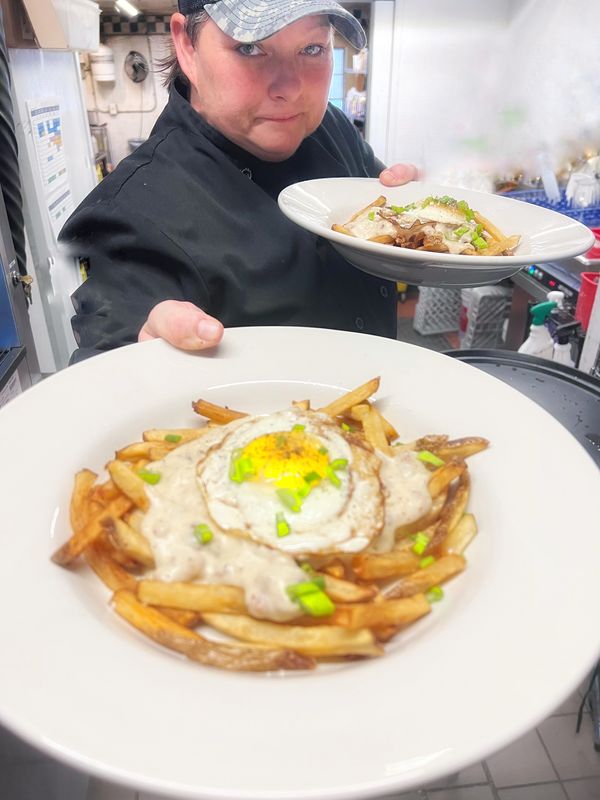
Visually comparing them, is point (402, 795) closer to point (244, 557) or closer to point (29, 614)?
point (244, 557)

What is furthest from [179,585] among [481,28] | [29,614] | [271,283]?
[481,28]

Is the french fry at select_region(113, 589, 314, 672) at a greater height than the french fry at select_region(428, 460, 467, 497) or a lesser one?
lesser

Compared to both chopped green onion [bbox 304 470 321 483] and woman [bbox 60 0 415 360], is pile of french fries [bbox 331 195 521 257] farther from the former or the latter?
chopped green onion [bbox 304 470 321 483]

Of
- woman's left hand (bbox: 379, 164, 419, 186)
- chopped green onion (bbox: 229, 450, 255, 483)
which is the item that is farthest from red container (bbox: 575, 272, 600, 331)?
chopped green onion (bbox: 229, 450, 255, 483)

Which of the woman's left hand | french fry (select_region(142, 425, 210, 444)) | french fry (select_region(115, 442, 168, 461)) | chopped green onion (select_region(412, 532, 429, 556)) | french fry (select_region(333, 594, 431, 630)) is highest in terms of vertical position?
the woman's left hand

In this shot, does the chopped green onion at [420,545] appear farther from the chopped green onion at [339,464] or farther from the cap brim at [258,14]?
the cap brim at [258,14]

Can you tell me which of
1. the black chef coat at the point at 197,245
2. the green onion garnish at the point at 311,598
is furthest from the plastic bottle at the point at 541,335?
the green onion garnish at the point at 311,598

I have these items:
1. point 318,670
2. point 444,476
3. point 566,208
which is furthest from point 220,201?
point 566,208
